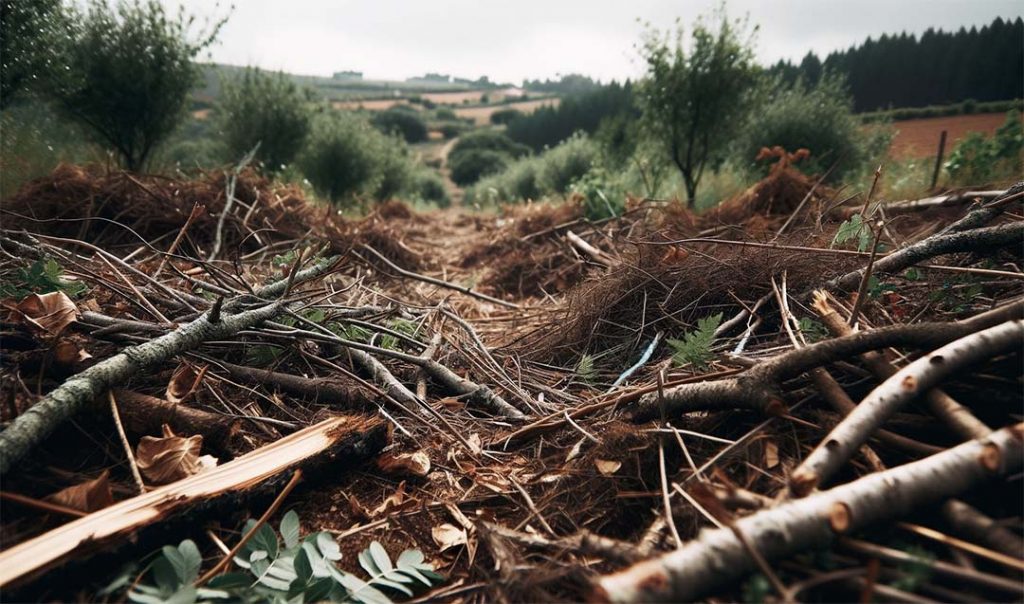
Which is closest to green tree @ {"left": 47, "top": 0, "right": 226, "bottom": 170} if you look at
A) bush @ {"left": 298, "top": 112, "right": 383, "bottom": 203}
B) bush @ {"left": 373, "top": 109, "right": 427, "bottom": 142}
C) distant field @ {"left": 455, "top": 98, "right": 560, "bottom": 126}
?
bush @ {"left": 298, "top": 112, "right": 383, "bottom": 203}

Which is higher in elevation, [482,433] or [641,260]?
[641,260]

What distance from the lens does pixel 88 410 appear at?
1.49m

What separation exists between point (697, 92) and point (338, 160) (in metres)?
11.9

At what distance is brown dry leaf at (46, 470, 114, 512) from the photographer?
1.14 m

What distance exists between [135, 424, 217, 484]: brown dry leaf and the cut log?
0.09 meters

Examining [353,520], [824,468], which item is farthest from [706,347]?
[353,520]

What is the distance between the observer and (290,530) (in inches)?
48.4

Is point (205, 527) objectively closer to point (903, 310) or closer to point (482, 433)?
point (482, 433)

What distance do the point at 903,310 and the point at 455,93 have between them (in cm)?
9982

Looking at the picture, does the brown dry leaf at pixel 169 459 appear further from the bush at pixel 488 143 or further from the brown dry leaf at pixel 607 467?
the bush at pixel 488 143

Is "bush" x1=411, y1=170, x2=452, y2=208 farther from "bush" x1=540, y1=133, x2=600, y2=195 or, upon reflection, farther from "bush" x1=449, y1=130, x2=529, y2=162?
"bush" x1=449, y1=130, x2=529, y2=162

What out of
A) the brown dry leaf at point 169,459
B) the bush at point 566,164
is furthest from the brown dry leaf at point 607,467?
the bush at point 566,164

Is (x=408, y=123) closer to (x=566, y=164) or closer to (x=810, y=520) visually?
(x=566, y=164)

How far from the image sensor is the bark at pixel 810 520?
2.43 ft
